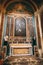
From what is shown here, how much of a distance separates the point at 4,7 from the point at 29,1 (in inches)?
85.2

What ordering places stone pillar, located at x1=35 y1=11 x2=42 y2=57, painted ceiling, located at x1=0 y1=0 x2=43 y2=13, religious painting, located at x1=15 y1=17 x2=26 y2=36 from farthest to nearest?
religious painting, located at x1=15 y1=17 x2=26 y2=36, painted ceiling, located at x1=0 y1=0 x2=43 y2=13, stone pillar, located at x1=35 y1=11 x2=42 y2=57

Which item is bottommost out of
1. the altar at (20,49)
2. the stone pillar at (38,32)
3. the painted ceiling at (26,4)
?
the altar at (20,49)

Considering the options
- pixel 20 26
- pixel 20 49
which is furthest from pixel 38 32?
pixel 20 49

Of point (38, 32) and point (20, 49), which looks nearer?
point (20, 49)

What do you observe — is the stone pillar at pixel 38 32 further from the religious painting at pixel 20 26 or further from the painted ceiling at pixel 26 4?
the religious painting at pixel 20 26

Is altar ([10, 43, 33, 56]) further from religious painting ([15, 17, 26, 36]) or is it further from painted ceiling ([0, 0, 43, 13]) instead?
painted ceiling ([0, 0, 43, 13])

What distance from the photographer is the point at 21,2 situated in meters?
8.38

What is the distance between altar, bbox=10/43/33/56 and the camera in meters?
7.23

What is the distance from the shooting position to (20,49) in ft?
24.2

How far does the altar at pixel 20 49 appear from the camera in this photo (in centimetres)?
723

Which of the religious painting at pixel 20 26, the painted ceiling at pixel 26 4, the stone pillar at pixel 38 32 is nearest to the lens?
the stone pillar at pixel 38 32

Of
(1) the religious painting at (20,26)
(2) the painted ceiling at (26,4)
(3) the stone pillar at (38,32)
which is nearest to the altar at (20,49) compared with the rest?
(3) the stone pillar at (38,32)

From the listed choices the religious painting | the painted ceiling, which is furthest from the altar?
the painted ceiling

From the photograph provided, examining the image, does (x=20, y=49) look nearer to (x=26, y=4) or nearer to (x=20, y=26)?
(x=20, y=26)
